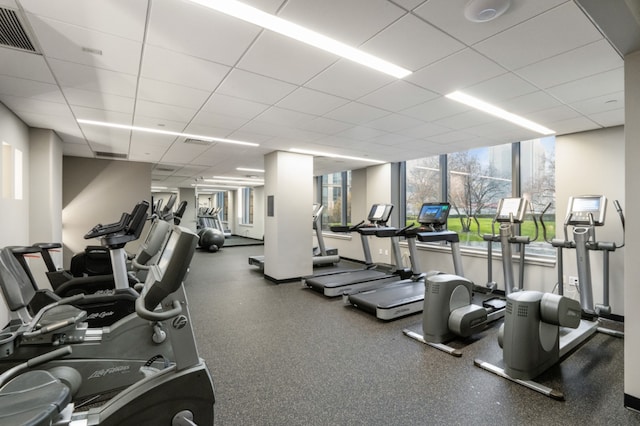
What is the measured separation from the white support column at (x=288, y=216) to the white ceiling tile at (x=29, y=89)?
10.9 feet

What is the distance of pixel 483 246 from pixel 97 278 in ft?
19.5

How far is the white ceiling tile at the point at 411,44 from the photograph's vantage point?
6.41 ft

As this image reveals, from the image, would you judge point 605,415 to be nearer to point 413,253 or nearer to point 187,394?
point 187,394

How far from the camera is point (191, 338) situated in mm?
1552

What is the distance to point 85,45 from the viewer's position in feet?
7.14

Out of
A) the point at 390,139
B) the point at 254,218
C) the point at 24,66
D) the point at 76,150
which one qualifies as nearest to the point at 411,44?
the point at 390,139

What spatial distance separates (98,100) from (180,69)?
144cm

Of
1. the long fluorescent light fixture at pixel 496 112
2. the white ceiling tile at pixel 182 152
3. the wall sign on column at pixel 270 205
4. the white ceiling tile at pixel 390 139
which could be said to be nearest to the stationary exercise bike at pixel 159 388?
the long fluorescent light fixture at pixel 496 112

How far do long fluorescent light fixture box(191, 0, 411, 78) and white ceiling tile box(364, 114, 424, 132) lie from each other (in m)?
1.19

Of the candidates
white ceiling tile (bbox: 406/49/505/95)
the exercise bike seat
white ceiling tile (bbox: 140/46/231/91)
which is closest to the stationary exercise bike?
the exercise bike seat

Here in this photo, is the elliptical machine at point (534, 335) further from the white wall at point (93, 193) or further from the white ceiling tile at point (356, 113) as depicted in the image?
Result: the white wall at point (93, 193)

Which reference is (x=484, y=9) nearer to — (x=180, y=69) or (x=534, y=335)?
(x=180, y=69)

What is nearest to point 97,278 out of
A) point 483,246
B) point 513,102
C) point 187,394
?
point 187,394

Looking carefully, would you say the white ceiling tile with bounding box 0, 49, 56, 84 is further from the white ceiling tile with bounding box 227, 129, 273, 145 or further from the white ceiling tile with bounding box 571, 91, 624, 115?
the white ceiling tile with bounding box 571, 91, 624, 115
